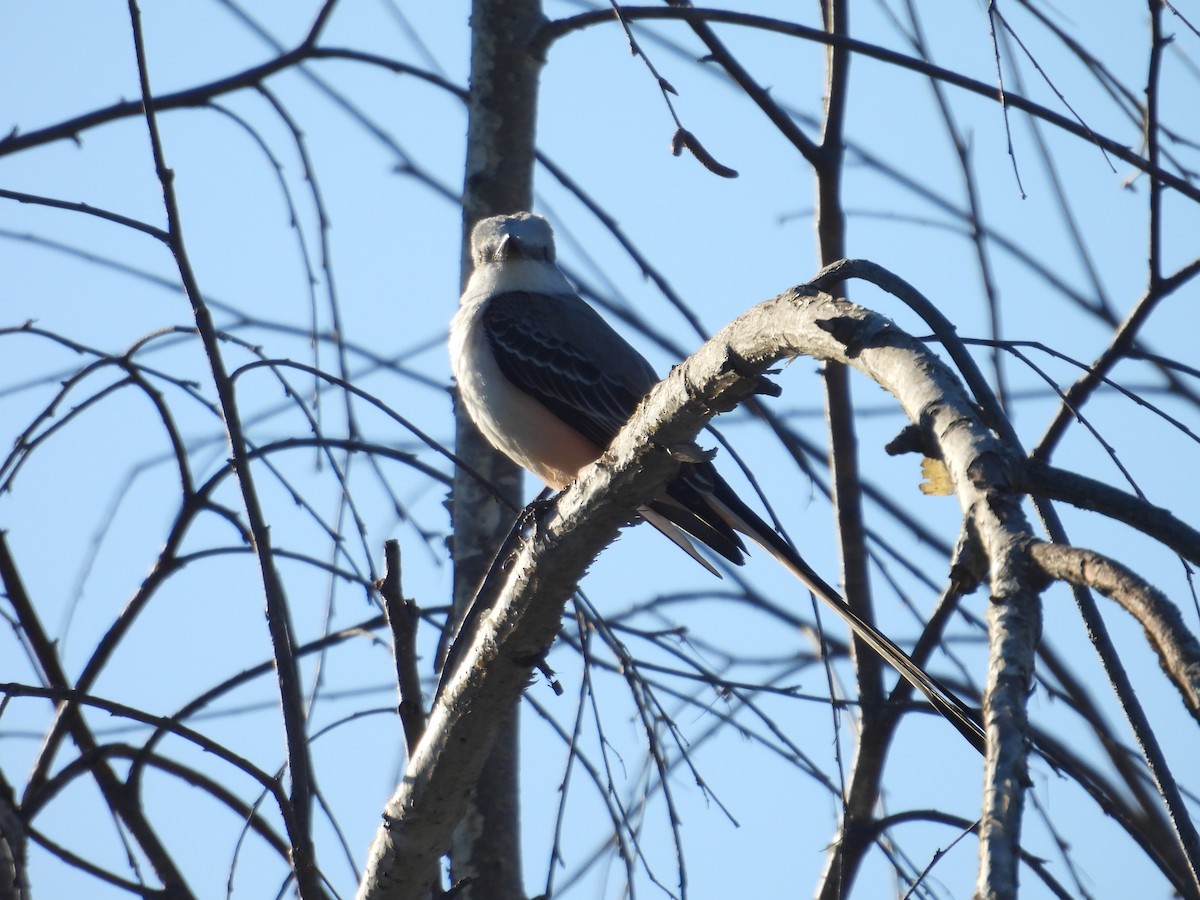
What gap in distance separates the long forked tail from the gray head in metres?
1.29

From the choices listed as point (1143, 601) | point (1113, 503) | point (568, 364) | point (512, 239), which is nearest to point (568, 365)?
point (568, 364)

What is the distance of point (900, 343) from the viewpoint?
61.2 inches

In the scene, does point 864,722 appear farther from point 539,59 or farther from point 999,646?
point 999,646

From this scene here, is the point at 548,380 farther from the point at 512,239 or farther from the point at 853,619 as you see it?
the point at 853,619

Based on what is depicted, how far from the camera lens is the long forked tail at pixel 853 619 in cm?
188

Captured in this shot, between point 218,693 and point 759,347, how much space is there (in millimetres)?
1984

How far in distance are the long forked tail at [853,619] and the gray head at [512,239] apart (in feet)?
4.24

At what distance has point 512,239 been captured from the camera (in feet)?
16.8

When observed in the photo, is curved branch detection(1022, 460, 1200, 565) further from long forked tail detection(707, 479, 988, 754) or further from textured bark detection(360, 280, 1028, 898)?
long forked tail detection(707, 479, 988, 754)

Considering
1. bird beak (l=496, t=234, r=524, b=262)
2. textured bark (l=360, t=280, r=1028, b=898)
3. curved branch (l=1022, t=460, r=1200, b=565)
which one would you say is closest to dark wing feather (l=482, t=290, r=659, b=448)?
bird beak (l=496, t=234, r=524, b=262)

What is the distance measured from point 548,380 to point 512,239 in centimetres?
70

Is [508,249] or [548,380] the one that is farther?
[508,249]

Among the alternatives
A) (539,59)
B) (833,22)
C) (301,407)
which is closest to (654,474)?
(301,407)

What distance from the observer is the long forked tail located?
1878 mm
